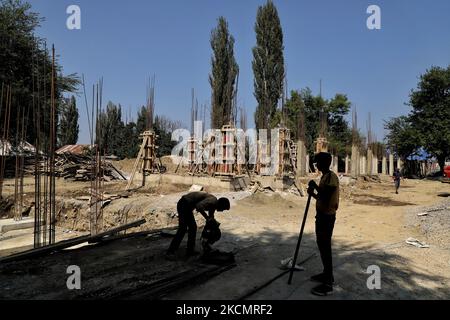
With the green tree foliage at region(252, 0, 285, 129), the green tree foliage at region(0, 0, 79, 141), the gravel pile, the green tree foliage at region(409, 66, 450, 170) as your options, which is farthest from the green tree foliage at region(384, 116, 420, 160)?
the green tree foliage at region(0, 0, 79, 141)

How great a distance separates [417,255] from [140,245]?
466 centimetres

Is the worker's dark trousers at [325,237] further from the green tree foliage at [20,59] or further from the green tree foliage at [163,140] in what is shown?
the green tree foliage at [163,140]

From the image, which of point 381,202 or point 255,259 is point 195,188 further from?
point 255,259

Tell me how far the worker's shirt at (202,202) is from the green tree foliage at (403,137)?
2796 centimetres

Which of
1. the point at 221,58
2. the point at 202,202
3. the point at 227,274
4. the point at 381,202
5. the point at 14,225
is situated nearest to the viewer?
the point at 227,274

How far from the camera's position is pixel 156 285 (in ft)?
12.5

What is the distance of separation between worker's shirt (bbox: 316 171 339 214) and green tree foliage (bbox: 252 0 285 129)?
916 inches

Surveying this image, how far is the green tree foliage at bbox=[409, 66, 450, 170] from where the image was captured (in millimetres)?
26828

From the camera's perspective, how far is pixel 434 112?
2788cm

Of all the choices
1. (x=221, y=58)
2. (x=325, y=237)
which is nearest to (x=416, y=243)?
(x=325, y=237)

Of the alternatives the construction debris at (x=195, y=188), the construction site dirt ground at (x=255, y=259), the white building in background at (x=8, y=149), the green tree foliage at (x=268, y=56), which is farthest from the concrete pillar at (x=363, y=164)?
the white building in background at (x=8, y=149)

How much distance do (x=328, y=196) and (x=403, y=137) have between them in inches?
1152
